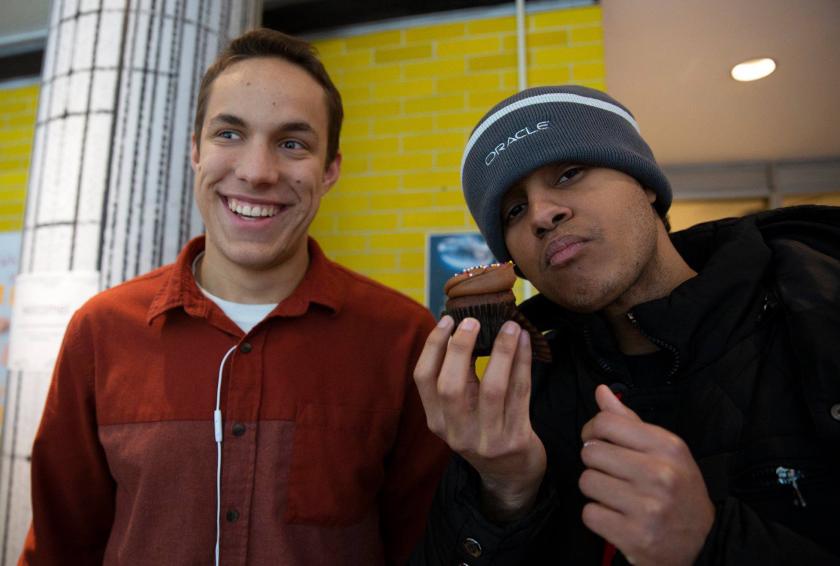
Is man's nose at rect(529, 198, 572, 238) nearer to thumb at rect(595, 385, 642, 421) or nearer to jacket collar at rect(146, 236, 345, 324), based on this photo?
thumb at rect(595, 385, 642, 421)

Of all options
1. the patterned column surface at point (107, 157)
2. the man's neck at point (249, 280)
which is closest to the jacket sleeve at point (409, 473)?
the man's neck at point (249, 280)

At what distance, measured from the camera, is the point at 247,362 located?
1262 millimetres

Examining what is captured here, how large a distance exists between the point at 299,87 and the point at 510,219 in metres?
0.63

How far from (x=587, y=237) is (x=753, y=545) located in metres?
0.61

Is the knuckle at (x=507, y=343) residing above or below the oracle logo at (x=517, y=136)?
below

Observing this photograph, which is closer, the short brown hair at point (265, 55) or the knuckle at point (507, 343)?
the knuckle at point (507, 343)

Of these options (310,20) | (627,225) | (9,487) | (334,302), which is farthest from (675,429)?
(310,20)

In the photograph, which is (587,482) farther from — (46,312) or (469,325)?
(46,312)

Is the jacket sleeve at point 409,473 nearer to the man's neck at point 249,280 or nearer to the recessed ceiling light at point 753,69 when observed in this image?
the man's neck at point 249,280

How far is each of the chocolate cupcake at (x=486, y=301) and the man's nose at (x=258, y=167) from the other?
554 millimetres

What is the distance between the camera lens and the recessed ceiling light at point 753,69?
365 cm

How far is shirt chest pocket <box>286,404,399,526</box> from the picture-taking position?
1.19 m

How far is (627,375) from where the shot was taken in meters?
1.12

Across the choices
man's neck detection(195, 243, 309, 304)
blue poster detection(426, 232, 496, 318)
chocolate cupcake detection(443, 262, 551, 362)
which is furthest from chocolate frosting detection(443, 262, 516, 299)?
blue poster detection(426, 232, 496, 318)
